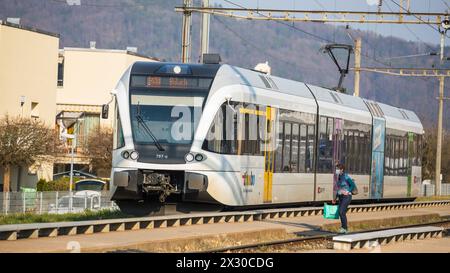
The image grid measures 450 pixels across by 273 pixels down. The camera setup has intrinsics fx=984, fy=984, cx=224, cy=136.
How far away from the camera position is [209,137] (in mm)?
23312

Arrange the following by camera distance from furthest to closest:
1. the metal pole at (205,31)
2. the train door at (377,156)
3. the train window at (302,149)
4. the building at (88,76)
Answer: the building at (88,76)
the train door at (377,156)
the metal pole at (205,31)
the train window at (302,149)

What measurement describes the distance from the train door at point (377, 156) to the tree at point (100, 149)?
115ft

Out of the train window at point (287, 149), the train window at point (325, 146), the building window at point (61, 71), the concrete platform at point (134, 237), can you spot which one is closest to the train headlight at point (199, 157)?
the concrete platform at point (134, 237)

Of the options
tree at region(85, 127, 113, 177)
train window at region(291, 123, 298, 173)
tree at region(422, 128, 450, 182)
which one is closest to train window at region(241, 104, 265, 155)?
train window at region(291, 123, 298, 173)

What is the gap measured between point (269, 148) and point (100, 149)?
4650 cm

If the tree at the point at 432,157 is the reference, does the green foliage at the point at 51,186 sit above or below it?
below

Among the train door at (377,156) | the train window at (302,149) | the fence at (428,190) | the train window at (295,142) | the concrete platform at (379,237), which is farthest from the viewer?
the fence at (428,190)

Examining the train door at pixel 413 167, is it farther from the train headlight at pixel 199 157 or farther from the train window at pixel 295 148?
the train headlight at pixel 199 157

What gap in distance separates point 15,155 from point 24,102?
33.5 ft

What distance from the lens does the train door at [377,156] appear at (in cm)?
3562

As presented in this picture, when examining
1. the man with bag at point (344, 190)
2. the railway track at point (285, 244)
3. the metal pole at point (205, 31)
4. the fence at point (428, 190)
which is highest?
the metal pole at point (205, 31)

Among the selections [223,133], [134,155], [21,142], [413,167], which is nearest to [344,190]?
[223,133]

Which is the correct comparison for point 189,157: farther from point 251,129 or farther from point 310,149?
point 310,149
